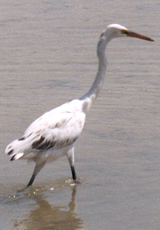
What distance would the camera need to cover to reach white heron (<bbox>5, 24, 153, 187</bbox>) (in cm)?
666

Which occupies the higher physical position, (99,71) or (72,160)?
(99,71)

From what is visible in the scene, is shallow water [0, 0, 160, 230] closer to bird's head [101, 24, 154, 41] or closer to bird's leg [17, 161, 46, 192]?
bird's leg [17, 161, 46, 192]

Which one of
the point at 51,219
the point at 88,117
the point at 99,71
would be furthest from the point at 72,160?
the point at 88,117

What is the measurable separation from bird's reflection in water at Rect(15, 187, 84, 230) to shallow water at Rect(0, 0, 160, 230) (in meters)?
0.01

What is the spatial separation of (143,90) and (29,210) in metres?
4.46

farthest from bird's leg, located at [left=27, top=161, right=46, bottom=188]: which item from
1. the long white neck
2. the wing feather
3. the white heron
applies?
the long white neck

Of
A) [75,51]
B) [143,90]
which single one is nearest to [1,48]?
[75,51]

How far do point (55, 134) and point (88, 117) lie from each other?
7.70ft

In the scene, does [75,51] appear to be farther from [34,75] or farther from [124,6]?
[124,6]

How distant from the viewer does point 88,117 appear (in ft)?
30.1

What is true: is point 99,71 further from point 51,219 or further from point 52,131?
point 51,219

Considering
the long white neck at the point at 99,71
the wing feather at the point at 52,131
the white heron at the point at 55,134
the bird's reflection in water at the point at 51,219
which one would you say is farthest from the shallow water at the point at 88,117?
the long white neck at the point at 99,71

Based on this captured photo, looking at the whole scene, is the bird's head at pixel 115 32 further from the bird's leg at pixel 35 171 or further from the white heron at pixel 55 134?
the bird's leg at pixel 35 171

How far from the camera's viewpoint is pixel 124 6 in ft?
56.4
